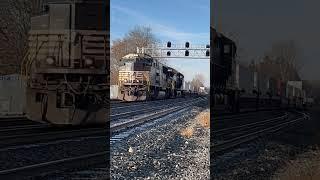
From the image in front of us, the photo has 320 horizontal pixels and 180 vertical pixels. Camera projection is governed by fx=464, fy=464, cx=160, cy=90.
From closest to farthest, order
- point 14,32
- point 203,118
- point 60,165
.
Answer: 1. point 60,165
2. point 14,32
3. point 203,118

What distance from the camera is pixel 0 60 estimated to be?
A: 6625 mm

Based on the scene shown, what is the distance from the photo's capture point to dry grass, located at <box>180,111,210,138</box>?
6.94 meters

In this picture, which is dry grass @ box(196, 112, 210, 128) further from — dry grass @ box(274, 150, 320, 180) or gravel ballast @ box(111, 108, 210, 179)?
dry grass @ box(274, 150, 320, 180)

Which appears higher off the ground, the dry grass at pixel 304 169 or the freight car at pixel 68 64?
the freight car at pixel 68 64

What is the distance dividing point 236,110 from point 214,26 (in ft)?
3.89

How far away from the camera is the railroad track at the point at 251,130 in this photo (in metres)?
5.84

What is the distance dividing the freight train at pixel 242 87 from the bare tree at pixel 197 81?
384 millimetres

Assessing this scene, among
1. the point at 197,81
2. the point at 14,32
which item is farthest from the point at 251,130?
Answer: the point at 14,32

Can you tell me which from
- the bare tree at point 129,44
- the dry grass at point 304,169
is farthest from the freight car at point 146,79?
the dry grass at point 304,169

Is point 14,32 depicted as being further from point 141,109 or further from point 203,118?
point 141,109

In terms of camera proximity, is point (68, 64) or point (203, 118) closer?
point (68, 64)

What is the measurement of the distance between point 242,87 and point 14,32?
3403mm

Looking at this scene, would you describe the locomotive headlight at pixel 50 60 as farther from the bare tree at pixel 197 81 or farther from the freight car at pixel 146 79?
the bare tree at pixel 197 81

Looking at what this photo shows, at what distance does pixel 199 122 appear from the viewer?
715 cm
